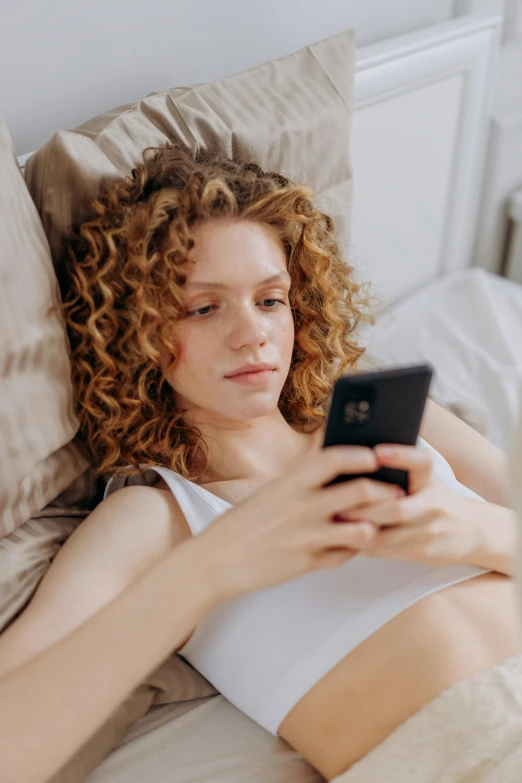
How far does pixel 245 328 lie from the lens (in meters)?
0.89

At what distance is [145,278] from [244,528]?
0.31 m

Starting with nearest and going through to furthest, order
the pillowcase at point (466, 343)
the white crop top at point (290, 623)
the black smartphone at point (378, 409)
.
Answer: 1. the black smartphone at point (378, 409)
2. the white crop top at point (290, 623)
3. the pillowcase at point (466, 343)

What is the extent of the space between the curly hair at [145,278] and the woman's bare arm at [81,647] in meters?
0.19

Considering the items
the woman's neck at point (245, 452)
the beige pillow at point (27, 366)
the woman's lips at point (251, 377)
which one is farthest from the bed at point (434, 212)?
the beige pillow at point (27, 366)

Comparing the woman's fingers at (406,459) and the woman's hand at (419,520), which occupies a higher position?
the woman's fingers at (406,459)

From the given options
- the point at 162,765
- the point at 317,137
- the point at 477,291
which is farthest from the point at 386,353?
the point at 162,765

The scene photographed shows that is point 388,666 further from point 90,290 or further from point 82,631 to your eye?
point 90,290

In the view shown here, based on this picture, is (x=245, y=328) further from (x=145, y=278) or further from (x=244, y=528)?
(x=244, y=528)

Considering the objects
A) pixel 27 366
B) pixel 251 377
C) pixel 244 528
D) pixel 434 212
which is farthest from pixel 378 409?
pixel 434 212

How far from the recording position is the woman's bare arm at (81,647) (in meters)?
0.70

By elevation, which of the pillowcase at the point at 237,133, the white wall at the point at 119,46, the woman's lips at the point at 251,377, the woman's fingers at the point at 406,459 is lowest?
the woman's lips at the point at 251,377

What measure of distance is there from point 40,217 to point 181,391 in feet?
0.83

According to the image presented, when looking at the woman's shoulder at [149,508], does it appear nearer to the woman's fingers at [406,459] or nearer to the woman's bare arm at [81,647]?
the woman's bare arm at [81,647]

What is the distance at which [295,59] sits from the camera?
1215mm
